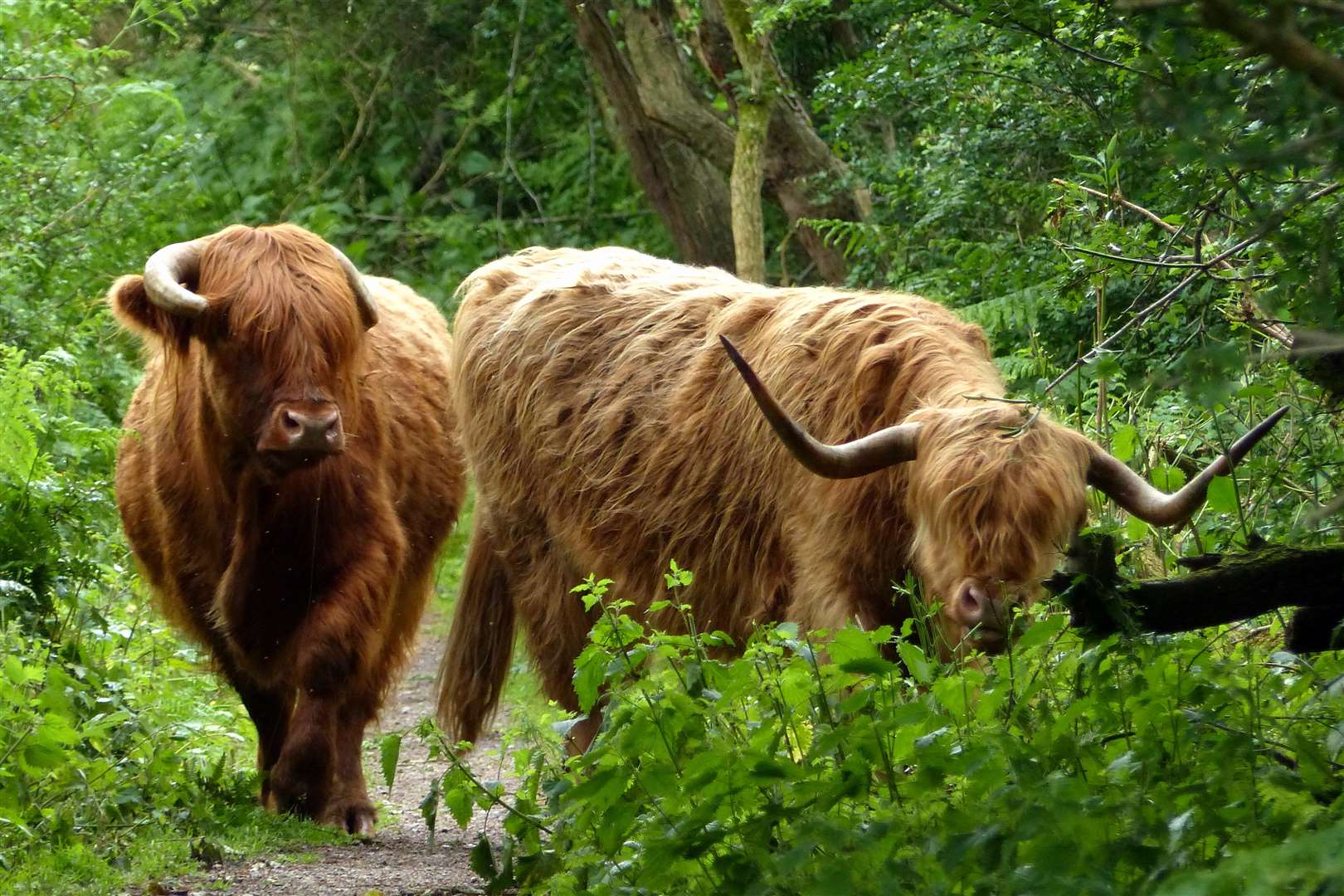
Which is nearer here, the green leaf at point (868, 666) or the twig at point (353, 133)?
the green leaf at point (868, 666)

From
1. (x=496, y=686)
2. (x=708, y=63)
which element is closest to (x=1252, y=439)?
(x=496, y=686)

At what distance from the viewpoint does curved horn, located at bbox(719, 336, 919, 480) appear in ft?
13.1

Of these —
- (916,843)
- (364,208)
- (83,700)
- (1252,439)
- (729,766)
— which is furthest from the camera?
(364,208)

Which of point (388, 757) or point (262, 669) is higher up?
point (388, 757)

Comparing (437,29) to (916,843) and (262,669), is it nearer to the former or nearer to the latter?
(262,669)

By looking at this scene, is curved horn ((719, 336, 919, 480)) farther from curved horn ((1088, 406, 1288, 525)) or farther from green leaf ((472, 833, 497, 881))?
green leaf ((472, 833, 497, 881))

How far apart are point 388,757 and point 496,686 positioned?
279cm

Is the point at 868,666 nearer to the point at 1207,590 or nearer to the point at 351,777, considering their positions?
the point at 1207,590

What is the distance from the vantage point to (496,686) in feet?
20.8

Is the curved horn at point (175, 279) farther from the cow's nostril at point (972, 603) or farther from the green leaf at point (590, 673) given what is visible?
the cow's nostril at point (972, 603)

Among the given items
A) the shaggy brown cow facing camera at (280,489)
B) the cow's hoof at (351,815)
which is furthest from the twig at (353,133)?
the cow's hoof at (351,815)

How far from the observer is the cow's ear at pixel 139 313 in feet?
18.7

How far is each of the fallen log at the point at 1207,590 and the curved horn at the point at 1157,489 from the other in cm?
47

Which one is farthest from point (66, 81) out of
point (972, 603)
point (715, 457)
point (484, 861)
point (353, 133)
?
point (353, 133)
